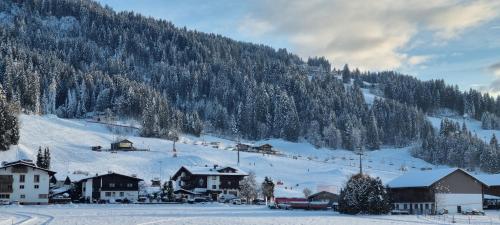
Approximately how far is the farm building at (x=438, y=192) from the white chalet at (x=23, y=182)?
47.3 metres

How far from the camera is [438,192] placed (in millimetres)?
76500

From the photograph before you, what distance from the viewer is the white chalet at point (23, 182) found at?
87.1m

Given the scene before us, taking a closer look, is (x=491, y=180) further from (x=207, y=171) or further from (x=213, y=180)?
(x=207, y=171)

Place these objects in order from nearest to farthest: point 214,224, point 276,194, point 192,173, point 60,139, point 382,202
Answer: point 214,224 < point 382,202 < point 276,194 < point 192,173 < point 60,139

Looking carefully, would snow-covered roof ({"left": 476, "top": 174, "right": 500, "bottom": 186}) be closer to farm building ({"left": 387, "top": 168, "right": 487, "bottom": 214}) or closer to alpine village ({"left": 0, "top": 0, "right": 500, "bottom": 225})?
alpine village ({"left": 0, "top": 0, "right": 500, "bottom": 225})

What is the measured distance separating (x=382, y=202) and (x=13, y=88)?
392 feet

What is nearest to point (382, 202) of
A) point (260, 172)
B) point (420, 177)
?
point (420, 177)

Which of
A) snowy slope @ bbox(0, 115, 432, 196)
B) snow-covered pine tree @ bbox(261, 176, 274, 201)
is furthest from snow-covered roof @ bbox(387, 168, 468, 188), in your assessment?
snowy slope @ bbox(0, 115, 432, 196)

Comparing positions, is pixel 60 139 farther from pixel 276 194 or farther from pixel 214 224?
pixel 214 224

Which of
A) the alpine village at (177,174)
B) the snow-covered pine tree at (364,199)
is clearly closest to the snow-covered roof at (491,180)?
the alpine village at (177,174)

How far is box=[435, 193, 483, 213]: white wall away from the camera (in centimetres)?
7681

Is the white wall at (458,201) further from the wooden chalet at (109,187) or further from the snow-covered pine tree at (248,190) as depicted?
the wooden chalet at (109,187)

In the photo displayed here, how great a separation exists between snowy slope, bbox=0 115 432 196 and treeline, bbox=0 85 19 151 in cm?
159

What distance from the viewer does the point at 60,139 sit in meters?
131
